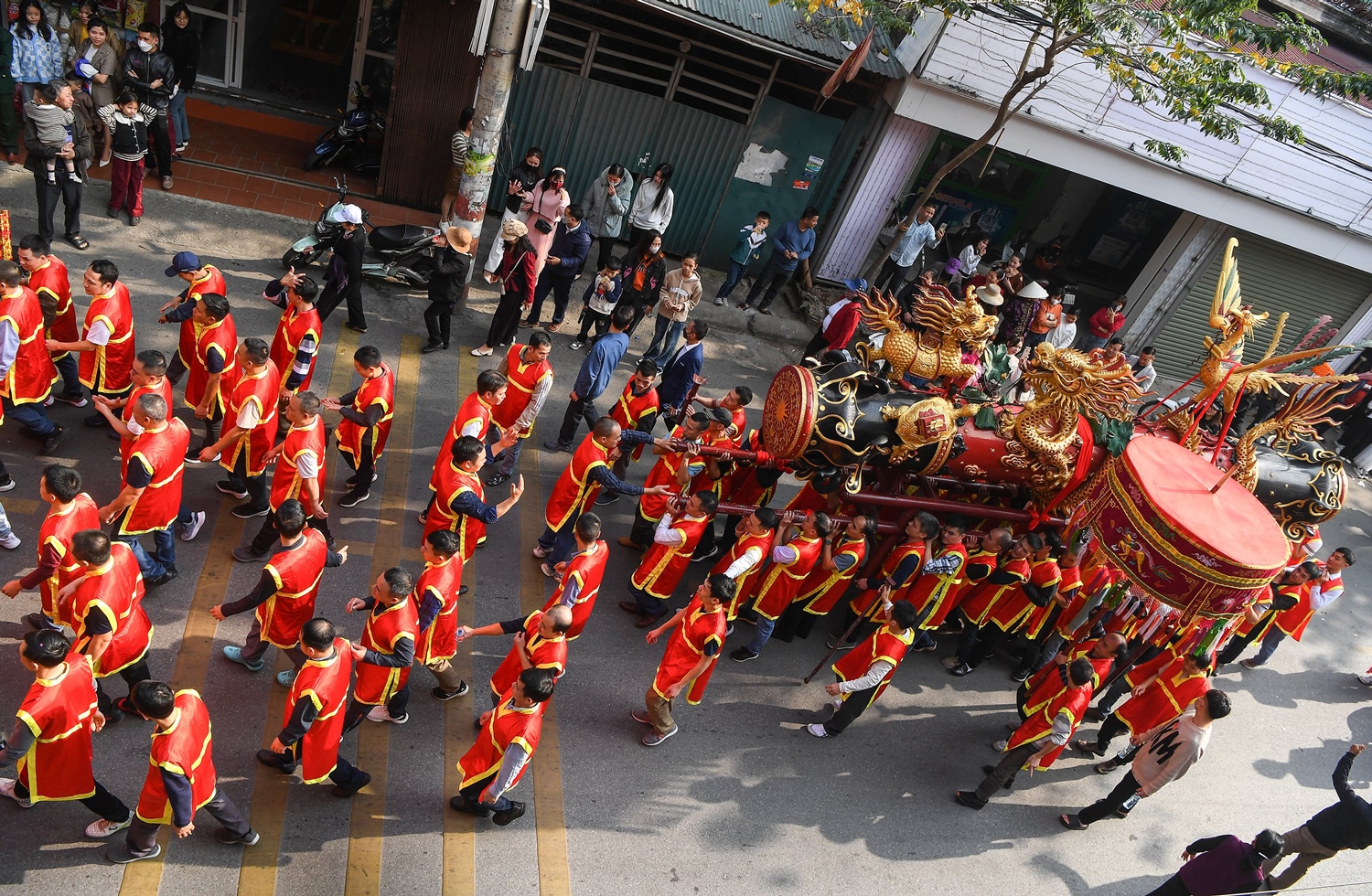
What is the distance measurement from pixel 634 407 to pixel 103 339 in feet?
12.7

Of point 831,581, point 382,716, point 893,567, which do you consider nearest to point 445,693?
point 382,716

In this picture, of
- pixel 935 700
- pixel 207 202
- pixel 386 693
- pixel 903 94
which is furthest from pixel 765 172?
pixel 386 693

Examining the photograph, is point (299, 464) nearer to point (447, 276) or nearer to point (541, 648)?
point (541, 648)

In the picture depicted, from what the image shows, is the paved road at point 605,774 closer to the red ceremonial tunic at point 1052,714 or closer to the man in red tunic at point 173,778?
the man in red tunic at point 173,778

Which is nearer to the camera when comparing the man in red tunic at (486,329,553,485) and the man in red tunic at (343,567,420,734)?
the man in red tunic at (343,567,420,734)

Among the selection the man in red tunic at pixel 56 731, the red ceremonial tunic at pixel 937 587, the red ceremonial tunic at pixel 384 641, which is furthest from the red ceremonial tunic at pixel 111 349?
the red ceremonial tunic at pixel 937 587

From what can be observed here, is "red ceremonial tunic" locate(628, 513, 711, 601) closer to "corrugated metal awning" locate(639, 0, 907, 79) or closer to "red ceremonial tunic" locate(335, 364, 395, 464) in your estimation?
"red ceremonial tunic" locate(335, 364, 395, 464)

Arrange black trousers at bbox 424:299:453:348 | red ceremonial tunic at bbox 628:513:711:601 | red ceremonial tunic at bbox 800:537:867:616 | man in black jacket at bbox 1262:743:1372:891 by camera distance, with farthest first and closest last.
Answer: black trousers at bbox 424:299:453:348, red ceremonial tunic at bbox 800:537:867:616, red ceremonial tunic at bbox 628:513:711:601, man in black jacket at bbox 1262:743:1372:891

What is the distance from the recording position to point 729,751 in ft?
21.7

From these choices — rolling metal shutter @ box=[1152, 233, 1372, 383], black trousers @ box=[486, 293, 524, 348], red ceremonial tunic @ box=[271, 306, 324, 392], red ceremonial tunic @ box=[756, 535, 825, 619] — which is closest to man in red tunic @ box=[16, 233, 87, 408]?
red ceremonial tunic @ box=[271, 306, 324, 392]

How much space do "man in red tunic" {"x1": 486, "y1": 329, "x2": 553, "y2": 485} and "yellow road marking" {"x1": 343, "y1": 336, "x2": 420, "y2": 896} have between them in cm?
79

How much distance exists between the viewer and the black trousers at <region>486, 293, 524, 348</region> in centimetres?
948

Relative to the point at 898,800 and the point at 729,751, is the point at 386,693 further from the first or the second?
the point at 898,800

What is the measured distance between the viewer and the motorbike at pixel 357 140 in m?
12.0
